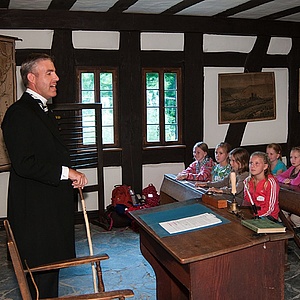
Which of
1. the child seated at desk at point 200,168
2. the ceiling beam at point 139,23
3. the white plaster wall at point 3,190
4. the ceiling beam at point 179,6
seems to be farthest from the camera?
the white plaster wall at point 3,190

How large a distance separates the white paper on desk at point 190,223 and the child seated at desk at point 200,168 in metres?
2.74

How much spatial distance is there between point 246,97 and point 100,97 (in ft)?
7.53

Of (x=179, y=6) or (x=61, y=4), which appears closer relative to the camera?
(x=61, y=4)

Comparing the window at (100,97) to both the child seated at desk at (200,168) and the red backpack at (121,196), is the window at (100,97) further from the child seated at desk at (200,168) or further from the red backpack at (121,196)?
the child seated at desk at (200,168)

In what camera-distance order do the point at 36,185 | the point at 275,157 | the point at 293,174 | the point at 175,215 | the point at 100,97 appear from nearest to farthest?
the point at 36,185, the point at 175,215, the point at 293,174, the point at 275,157, the point at 100,97

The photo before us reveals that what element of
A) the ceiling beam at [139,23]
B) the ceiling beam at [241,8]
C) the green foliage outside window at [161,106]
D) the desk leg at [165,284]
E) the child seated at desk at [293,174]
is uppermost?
the ceiling beam at [241,8]

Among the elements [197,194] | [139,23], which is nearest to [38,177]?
[197,194]

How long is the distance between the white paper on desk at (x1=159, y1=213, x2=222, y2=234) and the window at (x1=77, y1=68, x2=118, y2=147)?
3962mm

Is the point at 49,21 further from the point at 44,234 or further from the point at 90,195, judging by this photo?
the point at 44,234

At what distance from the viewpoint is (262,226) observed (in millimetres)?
2852

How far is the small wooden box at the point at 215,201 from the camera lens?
3471mm

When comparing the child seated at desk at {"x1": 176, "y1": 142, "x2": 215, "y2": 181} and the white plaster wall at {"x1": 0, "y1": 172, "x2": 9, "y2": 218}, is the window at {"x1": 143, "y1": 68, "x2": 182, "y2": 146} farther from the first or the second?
the white plaster wall at {"x1": 0, "y1": 172, "x2": 9, "y2": 218}

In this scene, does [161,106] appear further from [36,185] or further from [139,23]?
[36,185]

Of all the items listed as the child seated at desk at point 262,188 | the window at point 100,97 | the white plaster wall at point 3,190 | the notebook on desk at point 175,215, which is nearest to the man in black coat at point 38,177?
the notebook on desk at point 175,215
